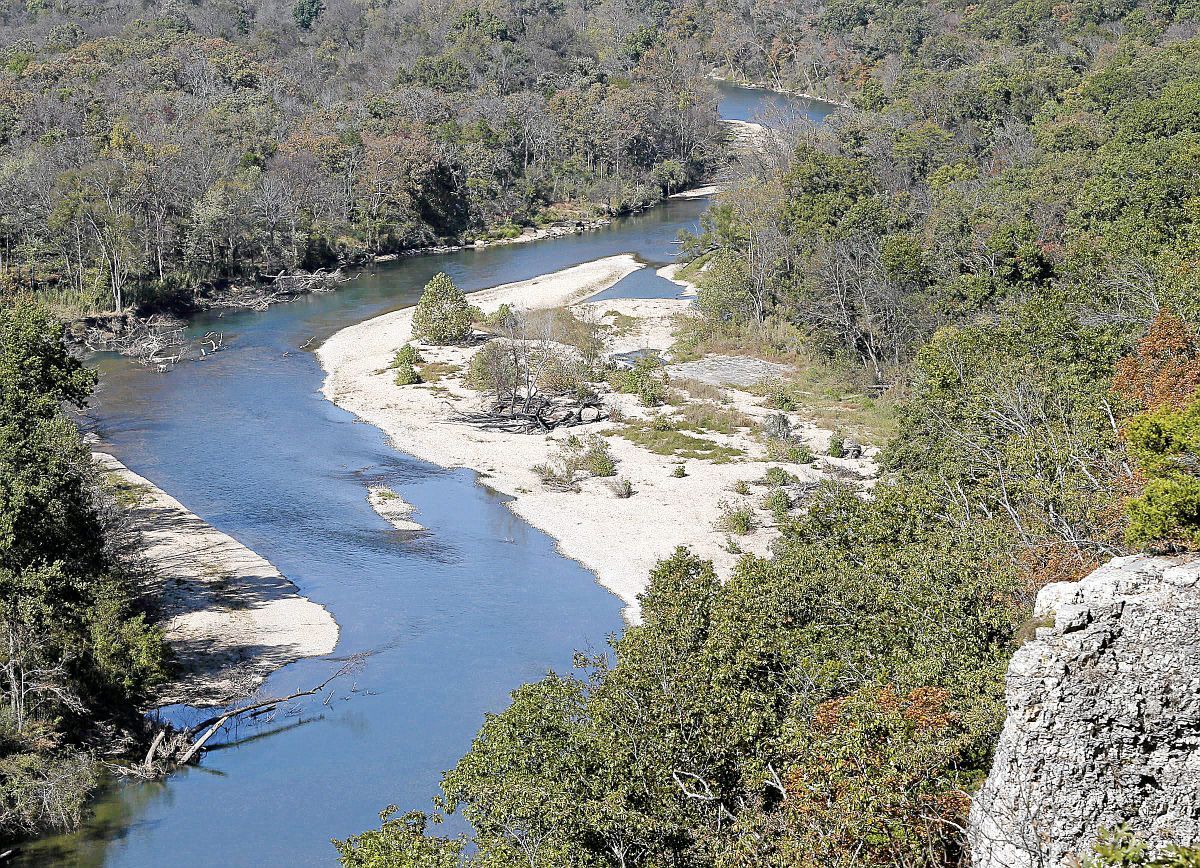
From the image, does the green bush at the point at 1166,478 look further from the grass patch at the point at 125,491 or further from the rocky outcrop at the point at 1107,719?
the grass patch at the point at 125,491

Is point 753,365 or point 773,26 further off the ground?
point 773,26

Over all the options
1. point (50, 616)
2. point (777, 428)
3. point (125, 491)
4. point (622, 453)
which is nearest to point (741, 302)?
point (777, 428)

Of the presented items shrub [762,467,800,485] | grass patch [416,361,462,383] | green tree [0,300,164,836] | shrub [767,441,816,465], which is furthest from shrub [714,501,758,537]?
grass patch [416,361,462,383]

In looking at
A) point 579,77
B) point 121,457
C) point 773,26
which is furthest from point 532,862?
point 773,26

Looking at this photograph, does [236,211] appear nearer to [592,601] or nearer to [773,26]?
[592,601]

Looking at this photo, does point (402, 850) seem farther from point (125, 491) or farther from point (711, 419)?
point (711, 419)

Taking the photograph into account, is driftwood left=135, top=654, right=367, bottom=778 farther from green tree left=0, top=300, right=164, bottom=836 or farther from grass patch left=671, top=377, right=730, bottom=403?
grass patch left=671, top=377, right=730, bottom=403
